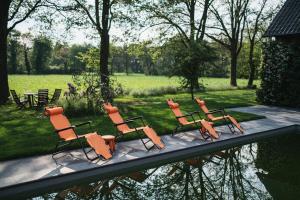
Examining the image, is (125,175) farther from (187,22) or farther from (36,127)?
(187,22)

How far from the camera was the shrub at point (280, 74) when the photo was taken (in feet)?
56.4

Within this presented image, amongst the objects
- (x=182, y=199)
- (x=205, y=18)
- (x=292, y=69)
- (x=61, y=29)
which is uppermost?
(x=205, y=18)

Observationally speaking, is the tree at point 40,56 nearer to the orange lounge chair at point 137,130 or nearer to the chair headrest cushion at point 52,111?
the orange lounge chair at point 137,130

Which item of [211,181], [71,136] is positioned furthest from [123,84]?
[211,181]

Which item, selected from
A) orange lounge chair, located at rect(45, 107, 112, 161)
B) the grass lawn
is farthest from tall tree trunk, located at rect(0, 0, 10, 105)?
orange lounge chair, located at rect(45, 107, 112, 161)

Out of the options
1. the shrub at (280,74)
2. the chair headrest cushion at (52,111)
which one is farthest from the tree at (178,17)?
the chair headrest cushion at (52,111)

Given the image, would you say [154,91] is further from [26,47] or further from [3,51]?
[26,47]

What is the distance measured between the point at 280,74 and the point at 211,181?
12.0 meters

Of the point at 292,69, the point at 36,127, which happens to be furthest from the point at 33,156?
the point at 292,69

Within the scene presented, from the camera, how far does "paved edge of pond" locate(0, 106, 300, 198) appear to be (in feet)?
21.1

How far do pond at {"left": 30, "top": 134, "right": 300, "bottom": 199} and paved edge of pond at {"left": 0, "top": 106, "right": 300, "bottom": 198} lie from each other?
7.9 inches

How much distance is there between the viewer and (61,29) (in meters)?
23.0

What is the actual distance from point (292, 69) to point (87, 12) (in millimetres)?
12784

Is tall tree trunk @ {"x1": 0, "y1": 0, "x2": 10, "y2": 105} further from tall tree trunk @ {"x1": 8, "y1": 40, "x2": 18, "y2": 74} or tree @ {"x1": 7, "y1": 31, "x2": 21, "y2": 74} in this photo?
tall tree trunk @ {"x1": 8, "y1": 40, "x2": 18, "y2": 74}
